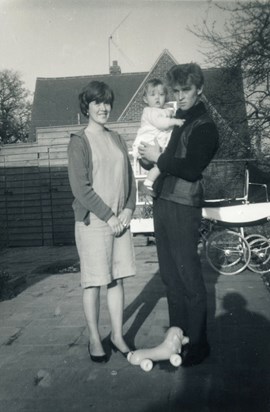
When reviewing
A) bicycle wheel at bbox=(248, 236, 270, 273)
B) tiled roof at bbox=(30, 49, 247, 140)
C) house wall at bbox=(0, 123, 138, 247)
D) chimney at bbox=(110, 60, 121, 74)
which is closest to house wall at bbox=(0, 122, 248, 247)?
house wall at bbox=(0, 123, 138, 247)

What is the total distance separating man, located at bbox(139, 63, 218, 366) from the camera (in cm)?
265

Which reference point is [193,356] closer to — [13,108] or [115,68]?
[115,68]

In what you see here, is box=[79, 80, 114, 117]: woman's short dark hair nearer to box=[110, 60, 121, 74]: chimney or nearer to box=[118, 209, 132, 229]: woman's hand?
box=[118, 209, 132, 229]: woman's hand

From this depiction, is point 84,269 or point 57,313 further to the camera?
point 57,313

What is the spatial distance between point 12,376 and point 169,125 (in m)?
1.83

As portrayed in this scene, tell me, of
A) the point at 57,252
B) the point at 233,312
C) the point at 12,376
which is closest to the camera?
the point at 12,376

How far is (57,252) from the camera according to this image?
9680 mm

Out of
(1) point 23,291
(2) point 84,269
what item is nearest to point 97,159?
(2) point 84,269

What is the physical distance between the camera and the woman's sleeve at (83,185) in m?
2.76

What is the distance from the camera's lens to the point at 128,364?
2848mm

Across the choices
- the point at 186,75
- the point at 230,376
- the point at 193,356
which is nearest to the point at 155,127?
the point at 186,75

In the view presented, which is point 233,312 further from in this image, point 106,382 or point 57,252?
point 57,252

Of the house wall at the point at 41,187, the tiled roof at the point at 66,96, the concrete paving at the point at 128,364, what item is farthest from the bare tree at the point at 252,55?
the tiled roof at the point at 66,96

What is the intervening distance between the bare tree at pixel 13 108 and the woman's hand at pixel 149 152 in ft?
134
